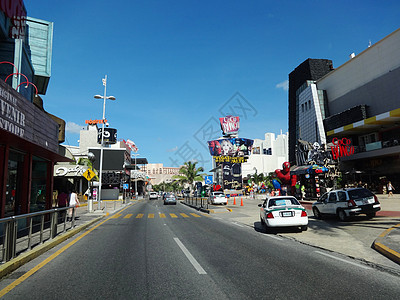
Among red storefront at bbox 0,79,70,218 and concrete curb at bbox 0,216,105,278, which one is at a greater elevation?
red storefront at bbox 0,79,70,218

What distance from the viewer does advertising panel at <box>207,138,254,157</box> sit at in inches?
3760

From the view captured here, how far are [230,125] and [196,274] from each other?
315 feet

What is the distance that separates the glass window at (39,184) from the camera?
49.8 ft

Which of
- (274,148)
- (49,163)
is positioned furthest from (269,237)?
(274,148)

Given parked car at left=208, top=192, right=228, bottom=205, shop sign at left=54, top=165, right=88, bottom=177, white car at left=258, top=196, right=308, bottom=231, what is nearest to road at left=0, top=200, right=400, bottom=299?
white car at left=258, top=196, right=308, bottom=231

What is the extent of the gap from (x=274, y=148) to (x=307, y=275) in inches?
6347

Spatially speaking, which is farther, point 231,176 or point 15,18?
point 231,176

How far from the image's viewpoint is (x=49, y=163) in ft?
51.8

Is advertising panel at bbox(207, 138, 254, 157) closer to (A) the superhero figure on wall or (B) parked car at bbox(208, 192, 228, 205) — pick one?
(B) parked car at bbox(208, 192, 228, 205)

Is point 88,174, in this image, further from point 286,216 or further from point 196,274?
point 196,274

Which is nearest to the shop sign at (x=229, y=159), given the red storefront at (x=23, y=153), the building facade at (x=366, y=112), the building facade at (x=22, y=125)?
the building facade at (x=366, y=112)

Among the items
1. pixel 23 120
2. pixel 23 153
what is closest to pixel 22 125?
pixel 23 120

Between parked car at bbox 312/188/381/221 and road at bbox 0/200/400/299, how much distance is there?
20.2 feet

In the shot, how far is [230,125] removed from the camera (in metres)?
100
